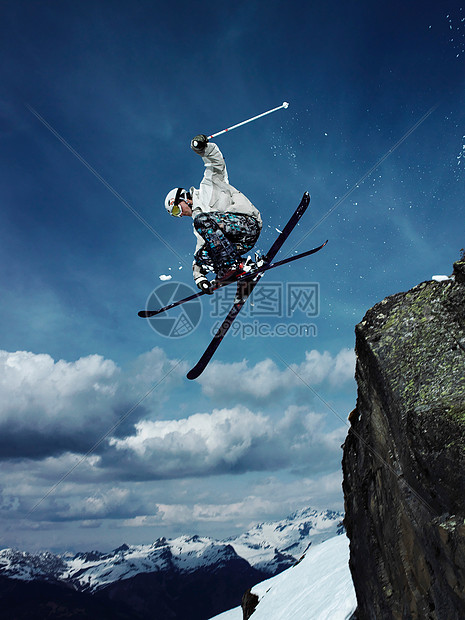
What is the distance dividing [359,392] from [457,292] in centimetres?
222

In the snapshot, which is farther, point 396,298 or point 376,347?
point 396,298

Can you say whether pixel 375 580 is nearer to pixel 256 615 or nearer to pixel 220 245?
pixel 220 245

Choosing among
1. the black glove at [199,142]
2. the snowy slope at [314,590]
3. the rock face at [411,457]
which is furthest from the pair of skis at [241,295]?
the snowy slope at [314,590]

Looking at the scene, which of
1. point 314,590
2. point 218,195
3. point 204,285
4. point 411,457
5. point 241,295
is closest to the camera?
point 411,457

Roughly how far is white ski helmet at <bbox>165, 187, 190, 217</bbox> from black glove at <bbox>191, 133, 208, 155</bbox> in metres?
1.36

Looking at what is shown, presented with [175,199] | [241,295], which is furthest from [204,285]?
[175,199]

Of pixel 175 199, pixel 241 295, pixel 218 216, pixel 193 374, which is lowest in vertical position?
pixel 193 374

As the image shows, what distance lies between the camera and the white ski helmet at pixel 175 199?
9.27 metres

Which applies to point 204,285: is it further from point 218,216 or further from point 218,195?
point 218,195

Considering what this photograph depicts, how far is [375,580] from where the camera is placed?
6238 millimetres

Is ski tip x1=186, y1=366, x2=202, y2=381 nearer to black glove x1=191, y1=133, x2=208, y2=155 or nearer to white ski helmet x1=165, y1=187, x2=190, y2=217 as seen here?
white ski helmet x1=165, y1=187, x2=190, y2=217

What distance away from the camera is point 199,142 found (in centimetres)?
Result: 798

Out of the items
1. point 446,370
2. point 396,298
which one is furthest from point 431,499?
point 396,298

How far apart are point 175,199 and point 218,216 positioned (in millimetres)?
1123
